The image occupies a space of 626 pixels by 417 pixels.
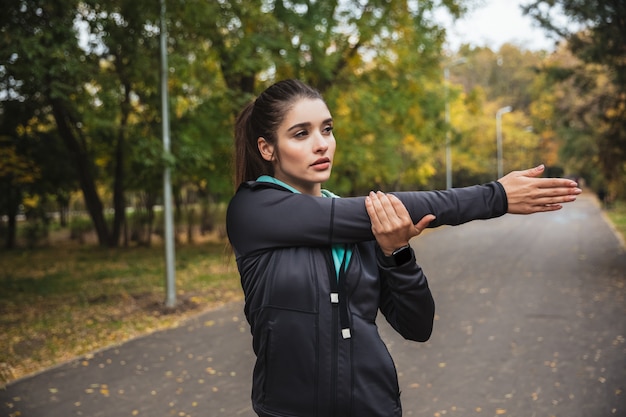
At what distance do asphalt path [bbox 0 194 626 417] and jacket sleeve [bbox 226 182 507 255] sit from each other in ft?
12.8

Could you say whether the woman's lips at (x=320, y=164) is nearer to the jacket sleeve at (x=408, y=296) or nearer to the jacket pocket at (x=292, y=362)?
the jacket sleeve at (x=408, y=296)

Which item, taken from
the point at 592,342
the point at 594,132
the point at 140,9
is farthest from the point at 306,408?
the point at 594,132

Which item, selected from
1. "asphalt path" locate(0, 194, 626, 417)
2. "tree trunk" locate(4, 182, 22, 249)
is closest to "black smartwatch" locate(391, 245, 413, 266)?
"asphalt path" locate(0, 194, 626, 417)

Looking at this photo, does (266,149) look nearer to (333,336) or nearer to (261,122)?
(261,122)

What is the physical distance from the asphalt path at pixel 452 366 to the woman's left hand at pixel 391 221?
3977 mm

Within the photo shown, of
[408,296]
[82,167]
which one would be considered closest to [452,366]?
[408,296]

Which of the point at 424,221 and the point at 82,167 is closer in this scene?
the point at 424,221

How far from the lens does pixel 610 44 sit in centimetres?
1206

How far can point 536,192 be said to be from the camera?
1.55m

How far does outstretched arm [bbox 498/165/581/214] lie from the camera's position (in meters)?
1.55

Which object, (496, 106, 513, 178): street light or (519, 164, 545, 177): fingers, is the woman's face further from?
(496, 106, 513, 178): street light

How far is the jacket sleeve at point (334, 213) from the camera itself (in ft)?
5.22

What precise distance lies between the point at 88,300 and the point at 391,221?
10.2 m

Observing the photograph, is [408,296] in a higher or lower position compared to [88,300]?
higher
